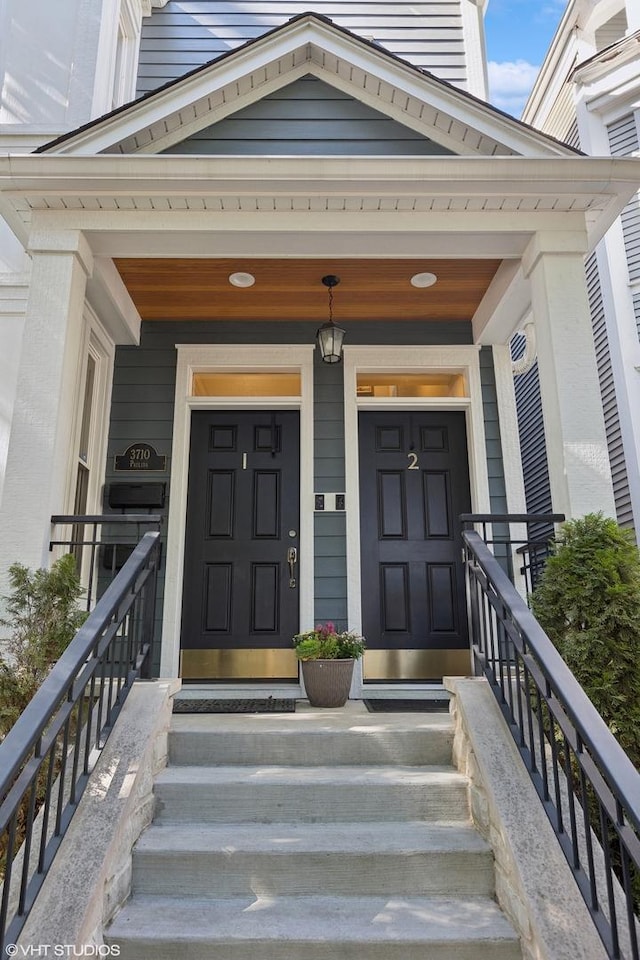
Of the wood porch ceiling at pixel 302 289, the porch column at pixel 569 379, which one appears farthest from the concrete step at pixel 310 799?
the wood porch ceiling at pixel 302 289

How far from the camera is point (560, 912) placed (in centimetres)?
191

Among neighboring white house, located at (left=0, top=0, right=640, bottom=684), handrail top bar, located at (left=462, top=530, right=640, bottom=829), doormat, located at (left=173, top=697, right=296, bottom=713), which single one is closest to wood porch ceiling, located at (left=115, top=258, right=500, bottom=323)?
neighboring white house, located at (left=0, top=0, right=640, bottom=684)

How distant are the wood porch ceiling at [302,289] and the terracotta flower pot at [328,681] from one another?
8.45ft

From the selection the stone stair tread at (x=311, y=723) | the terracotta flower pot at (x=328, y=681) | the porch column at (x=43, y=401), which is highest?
the porch column at (x=43, y=401)

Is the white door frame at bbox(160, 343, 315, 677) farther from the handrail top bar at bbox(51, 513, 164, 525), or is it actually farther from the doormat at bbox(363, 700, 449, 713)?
the handrail top bar at bbox(51, 513, 164, 525)

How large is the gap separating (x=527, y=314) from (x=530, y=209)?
104cm

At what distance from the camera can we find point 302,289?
4629 mm

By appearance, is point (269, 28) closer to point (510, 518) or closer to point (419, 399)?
point (419, 399)

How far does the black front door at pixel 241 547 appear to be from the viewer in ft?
15.1

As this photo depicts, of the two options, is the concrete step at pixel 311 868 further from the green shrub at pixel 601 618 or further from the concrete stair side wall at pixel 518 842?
the green shrub at pixel 601 618

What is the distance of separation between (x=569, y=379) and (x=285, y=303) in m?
2.21

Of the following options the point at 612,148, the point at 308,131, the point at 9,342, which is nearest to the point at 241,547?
the point at 9,342

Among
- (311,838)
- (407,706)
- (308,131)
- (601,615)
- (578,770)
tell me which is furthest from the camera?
(308,131)

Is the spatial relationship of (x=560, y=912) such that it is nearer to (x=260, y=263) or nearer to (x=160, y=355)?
(x=260, y=263)
